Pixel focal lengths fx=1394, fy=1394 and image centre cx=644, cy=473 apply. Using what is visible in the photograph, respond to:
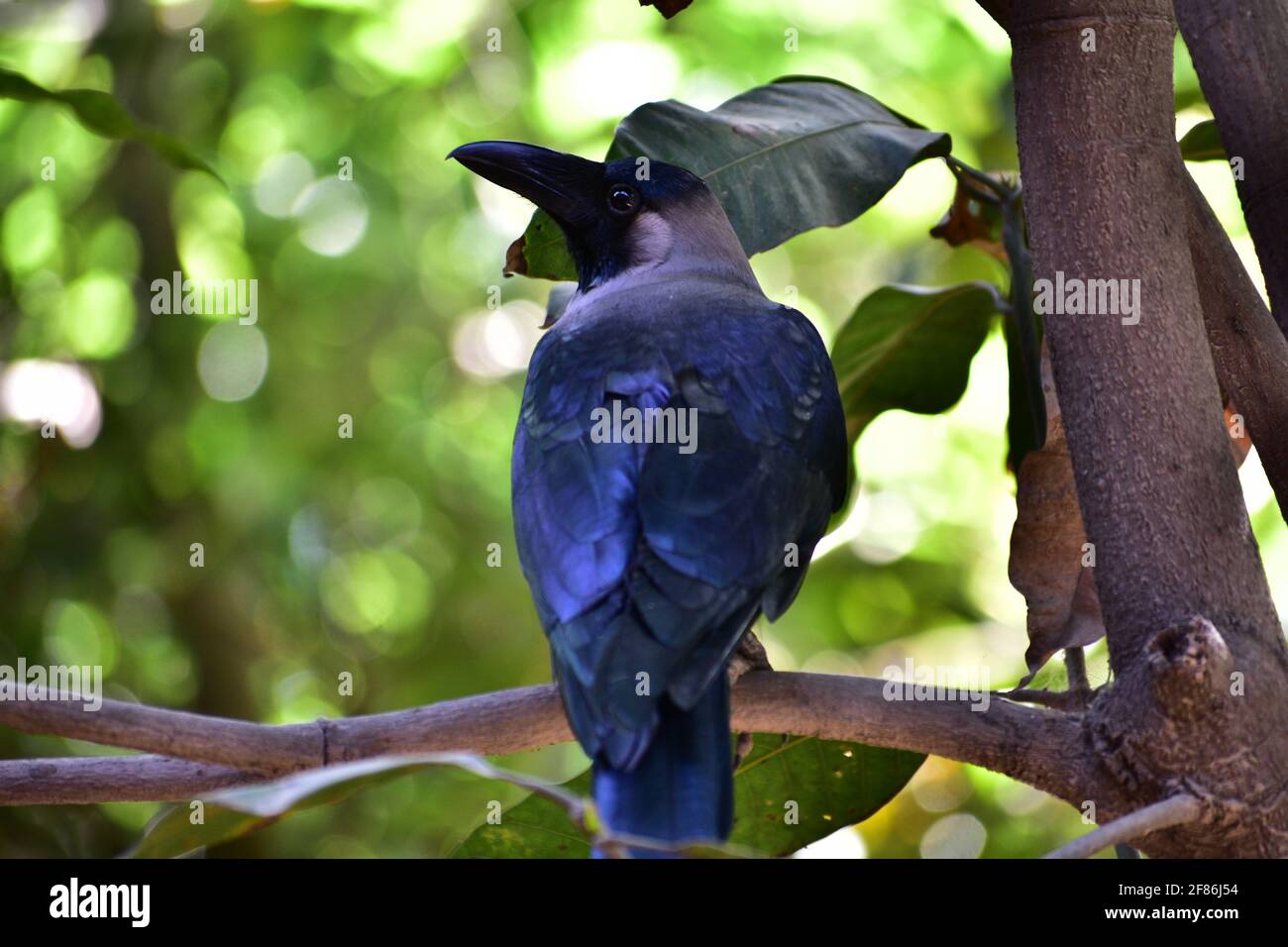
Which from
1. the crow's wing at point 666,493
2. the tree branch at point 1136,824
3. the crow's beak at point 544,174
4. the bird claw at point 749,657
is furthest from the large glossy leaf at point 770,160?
the tree branch at point 1136,824

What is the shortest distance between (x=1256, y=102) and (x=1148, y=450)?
0.52m

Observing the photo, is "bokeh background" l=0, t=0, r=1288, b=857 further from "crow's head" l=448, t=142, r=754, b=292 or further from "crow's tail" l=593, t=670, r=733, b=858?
"crow's tail" l=593, t=670, r=733, b=858

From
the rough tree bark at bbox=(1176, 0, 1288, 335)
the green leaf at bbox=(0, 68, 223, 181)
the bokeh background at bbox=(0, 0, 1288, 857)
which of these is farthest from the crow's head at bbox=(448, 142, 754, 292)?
the bokeh background at bbox=(0, 0, 1288, 857)

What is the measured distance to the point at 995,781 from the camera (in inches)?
168

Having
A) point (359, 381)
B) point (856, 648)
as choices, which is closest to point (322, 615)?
point (359, 381)

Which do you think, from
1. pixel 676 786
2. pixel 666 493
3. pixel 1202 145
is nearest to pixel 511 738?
pixel 676 786

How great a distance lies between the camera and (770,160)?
199 cm

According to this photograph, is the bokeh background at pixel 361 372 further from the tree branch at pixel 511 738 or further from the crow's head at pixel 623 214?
the tree branch at pixel 511 738

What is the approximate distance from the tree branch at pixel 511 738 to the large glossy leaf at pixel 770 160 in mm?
694

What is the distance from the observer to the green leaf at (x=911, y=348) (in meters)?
2.27

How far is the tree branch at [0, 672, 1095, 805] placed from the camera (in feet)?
4.55

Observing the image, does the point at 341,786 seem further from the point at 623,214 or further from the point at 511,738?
the point at 623,214

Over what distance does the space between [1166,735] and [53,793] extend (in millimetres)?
1130
